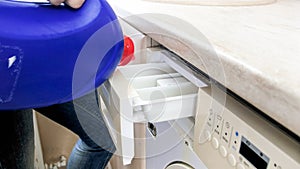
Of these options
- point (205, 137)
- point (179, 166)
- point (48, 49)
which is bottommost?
point (179, 166)

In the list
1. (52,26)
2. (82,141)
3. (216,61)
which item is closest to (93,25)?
(52,26)

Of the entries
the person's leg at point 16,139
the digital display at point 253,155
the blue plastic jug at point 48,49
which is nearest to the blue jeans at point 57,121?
the person's leg at point 16,139

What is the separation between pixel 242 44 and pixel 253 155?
0.17 m

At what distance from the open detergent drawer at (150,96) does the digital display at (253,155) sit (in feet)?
0.51

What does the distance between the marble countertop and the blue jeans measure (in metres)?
0.27

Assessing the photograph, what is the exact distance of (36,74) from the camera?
0.44 meters

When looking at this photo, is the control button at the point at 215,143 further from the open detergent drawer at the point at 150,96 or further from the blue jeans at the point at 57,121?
the blue jeans at the point at 57,121

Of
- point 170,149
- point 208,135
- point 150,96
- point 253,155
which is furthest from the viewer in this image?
point 170,149

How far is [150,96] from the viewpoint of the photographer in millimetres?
621

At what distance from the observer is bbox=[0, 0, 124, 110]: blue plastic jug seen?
418 millimetres

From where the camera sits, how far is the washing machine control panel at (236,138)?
14.0 inches

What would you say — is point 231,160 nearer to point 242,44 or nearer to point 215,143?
point 215,143

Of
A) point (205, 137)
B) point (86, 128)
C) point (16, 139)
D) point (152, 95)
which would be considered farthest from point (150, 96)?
point (16, 139)

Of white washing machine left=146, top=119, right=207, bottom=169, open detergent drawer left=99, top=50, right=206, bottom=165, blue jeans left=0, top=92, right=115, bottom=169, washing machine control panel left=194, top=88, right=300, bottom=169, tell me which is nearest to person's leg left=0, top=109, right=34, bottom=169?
blue jeans left=0, top=92, right=115, bottom=169
